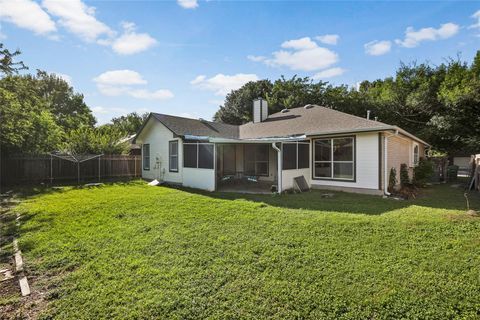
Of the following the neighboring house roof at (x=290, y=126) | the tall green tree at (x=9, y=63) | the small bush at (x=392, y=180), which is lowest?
the small bush at (x=392, y=180)

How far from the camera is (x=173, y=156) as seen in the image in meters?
13.4

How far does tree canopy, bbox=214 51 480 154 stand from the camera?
18.2 m

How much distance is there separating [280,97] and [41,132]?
836 inches

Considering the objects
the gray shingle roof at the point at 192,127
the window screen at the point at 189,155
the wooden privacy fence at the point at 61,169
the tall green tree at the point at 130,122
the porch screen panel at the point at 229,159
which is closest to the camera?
the window screen at the point at 189,155

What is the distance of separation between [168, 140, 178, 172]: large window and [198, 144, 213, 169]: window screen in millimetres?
2315

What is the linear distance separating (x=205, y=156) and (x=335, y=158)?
577 centimetres

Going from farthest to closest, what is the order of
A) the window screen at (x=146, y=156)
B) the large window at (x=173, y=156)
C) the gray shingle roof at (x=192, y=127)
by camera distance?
1. the window screen at (x=146, y=156)
2. the large window at (x=173, y=156)
3. the gray shingle roof at (x=192, y=127)

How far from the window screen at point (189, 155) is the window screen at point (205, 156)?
405 millimetres

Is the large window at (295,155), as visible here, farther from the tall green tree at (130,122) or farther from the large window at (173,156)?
the tall green tree at (130,122)

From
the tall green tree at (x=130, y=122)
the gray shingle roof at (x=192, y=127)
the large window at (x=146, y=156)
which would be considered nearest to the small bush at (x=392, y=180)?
the gray shingle roof at (x=192, y=127)

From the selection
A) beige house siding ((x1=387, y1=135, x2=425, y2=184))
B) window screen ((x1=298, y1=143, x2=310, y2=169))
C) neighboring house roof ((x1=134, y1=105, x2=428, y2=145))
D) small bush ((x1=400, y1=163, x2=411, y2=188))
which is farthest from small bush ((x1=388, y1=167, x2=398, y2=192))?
window screen ((x1=298, y1=143, x2=310, y2=169))

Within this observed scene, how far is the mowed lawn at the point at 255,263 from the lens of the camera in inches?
114

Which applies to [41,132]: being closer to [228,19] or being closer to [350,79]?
[228,19]

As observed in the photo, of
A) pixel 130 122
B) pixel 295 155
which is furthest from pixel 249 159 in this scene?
pixel 130 122
